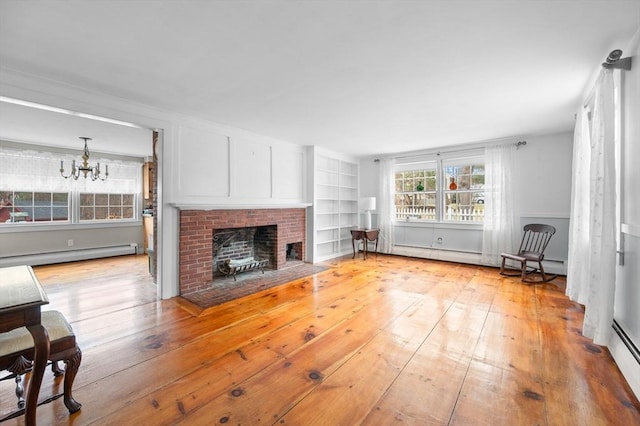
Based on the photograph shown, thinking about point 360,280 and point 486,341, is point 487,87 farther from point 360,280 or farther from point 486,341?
point 360,280

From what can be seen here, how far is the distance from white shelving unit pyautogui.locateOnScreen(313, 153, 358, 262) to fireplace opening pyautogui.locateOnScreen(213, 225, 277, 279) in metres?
0.93

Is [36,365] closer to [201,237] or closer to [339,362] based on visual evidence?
[339,362]

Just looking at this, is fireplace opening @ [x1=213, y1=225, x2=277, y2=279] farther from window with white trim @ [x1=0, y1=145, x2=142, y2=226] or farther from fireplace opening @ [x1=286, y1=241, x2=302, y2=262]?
window with white trim @ [x1=0, y1=145, x2=142, y2=226]

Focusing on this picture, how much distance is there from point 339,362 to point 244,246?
3.31m

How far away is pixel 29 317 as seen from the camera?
4.17 feet

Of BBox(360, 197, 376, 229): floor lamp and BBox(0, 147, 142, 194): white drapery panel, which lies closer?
BBox(0, 147, 142, 194): white drapery panel

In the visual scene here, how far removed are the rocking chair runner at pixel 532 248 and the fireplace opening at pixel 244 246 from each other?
388cm

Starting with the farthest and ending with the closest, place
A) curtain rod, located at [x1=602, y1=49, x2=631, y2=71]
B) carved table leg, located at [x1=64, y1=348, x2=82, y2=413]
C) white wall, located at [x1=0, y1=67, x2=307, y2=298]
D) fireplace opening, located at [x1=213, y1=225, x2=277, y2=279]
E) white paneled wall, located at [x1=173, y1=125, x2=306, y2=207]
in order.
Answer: fireplace opening, located at [x1=213, y1=225, x2=277, y2=279]
white paneled wall, located at [x1=173, y1=125, x2=306, y2=207]
white wall, located at [x1=0, y1=67, x2=307, y2=298]
curtain rod, located at [x1=602, y1=49, x2=631, y2=71]
carved table leg, located at [x1=64, y1=348, x2=82, y2=413]

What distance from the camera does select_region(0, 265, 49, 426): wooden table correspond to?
47.8 inches

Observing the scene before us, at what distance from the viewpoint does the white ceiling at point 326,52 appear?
1689 millimetres

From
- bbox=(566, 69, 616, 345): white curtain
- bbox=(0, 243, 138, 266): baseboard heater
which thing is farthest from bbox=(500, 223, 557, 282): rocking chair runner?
bbox=(0, 243, 138, 266): baseboard heater

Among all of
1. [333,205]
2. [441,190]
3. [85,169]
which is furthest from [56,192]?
[441,190]

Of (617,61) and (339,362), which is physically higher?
(617,61)

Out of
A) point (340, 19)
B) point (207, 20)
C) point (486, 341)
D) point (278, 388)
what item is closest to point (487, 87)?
point (340, 19)
